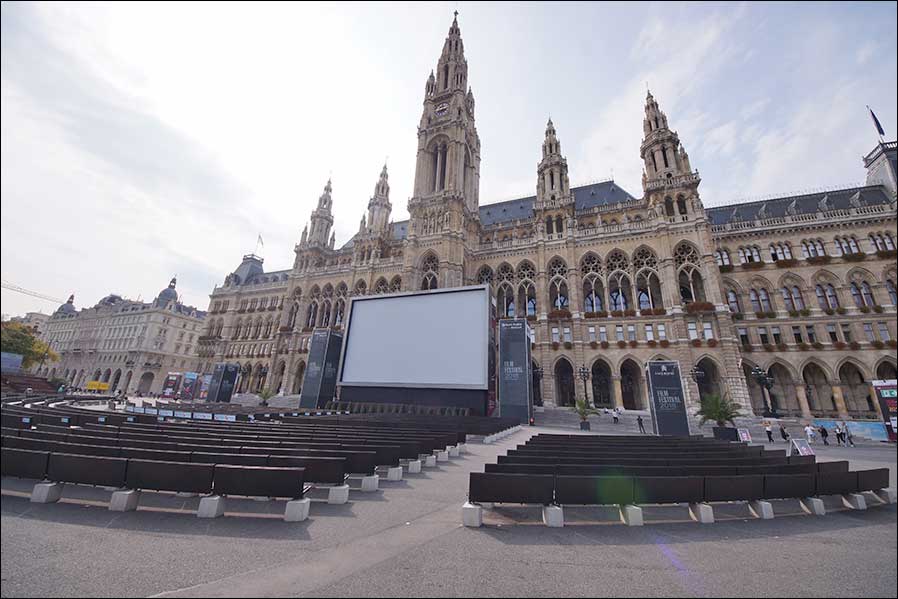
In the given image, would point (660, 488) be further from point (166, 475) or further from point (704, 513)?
point (166, 475)

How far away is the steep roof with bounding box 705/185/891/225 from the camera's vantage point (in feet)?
110

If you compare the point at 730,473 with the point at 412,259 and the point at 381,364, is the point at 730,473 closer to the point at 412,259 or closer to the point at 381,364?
the point at 381,364

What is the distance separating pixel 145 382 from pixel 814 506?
270 ft

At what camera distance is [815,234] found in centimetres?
3155

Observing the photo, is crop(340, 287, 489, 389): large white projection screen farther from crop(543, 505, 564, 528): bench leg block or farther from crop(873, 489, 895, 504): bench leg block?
crop(543, 505, 564, 528): bench leg block

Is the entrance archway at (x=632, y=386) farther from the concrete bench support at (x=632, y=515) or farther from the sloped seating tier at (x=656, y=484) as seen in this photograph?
the concrete bench support at (x=632, y=515)

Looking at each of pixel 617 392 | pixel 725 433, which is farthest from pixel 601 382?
pixel 725 433

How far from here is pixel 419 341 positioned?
25.1 meters

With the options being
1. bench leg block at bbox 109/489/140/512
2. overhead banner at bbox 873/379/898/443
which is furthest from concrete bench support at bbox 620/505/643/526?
overhead banner at bbox 873/379/898/443

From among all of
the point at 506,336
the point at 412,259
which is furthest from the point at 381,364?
the point at 412,259

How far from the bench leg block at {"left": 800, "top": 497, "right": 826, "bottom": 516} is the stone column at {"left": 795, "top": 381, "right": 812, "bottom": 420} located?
32060 mm

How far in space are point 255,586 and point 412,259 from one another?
3708cm

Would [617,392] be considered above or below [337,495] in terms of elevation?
above

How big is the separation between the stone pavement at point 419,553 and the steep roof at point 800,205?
39.5 meters
